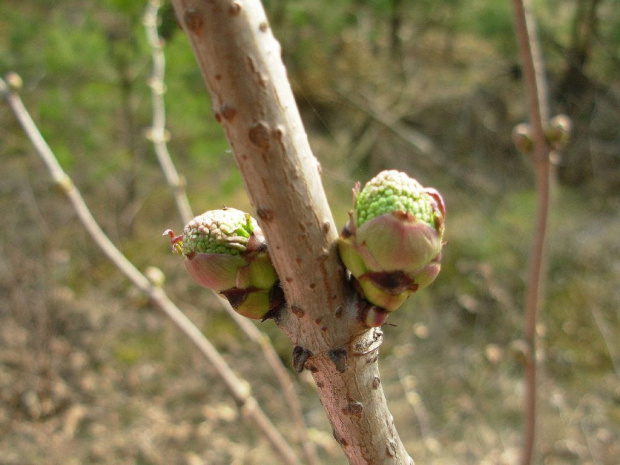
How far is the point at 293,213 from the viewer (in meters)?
0.42

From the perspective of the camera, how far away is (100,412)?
2.59 metres

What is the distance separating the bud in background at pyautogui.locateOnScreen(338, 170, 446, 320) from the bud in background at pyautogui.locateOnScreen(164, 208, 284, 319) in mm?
89

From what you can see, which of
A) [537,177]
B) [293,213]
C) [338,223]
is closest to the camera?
[293,213]

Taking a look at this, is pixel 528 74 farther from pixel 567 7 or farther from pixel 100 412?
pixel 567 7

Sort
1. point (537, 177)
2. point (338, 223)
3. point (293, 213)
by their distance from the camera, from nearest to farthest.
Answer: point (293, 213)
point (537, 177)
point (338, 223)

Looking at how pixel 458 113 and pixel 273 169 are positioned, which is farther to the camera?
pixel 458 113

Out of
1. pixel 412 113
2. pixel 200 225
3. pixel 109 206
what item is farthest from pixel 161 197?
pixel 200 225

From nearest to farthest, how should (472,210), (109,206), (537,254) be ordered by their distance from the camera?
(537,254)
(109,206)
(472,210)

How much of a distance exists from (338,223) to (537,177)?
206 centimetres

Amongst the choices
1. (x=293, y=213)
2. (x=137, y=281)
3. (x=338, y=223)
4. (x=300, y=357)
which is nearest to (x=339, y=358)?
(x=300, y=357)

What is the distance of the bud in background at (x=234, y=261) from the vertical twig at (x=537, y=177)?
613mm

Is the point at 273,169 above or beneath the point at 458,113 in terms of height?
above

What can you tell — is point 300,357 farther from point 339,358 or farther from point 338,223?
point 338,223

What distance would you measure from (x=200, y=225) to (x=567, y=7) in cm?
416
